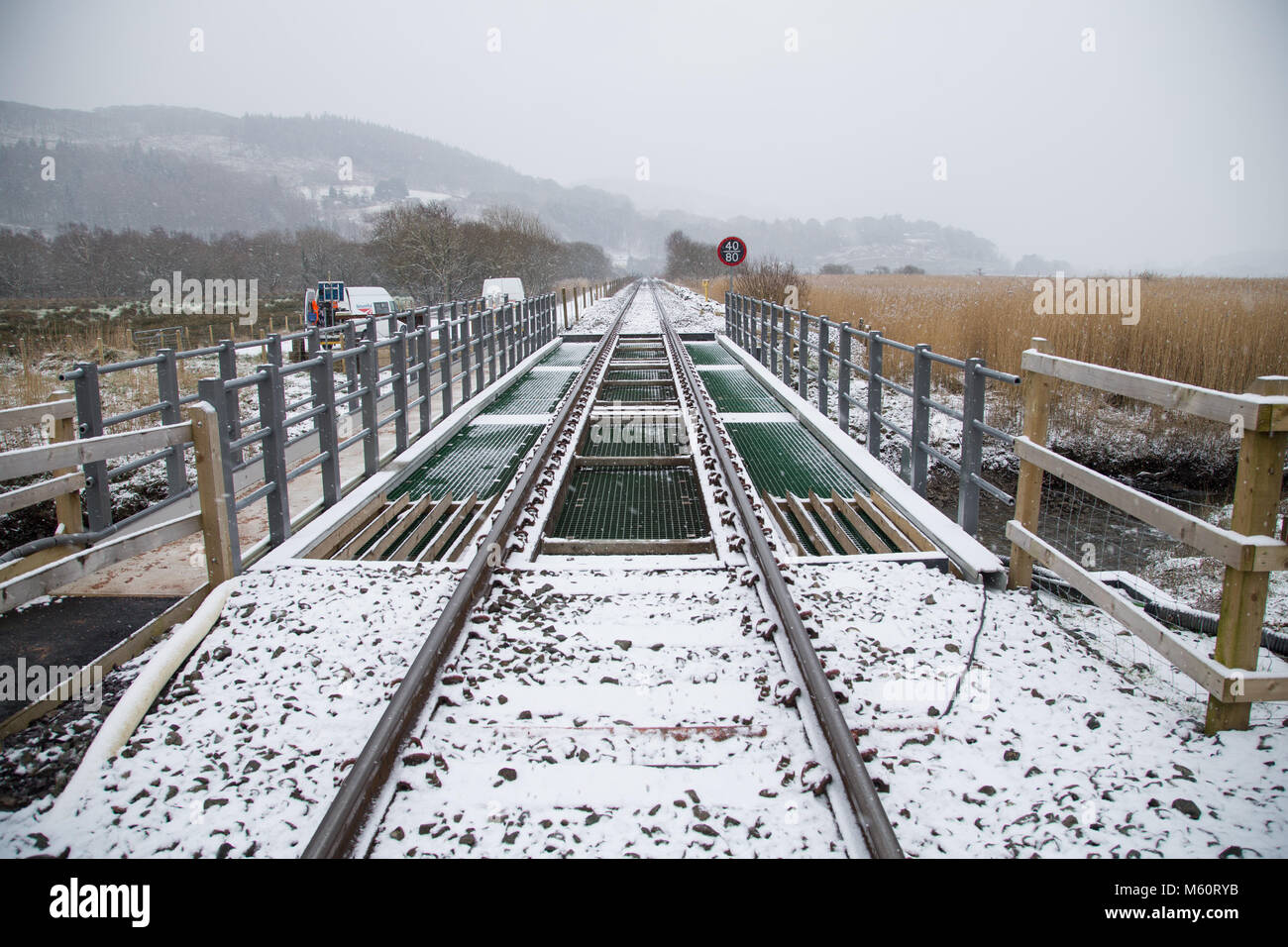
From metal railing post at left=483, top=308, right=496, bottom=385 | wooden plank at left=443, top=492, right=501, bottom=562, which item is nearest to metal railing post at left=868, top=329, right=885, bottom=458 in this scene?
wooden plank at left=443, top=492, right=501, bottom=562

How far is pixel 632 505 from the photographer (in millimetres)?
6180

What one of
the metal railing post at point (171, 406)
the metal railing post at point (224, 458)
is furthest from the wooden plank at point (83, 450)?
the metal railing post at point (171, 406)

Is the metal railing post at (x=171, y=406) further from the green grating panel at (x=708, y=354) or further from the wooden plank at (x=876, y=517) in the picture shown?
the green grating panel at (x=708, y=354)

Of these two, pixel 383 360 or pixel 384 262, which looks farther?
pixel 384 262

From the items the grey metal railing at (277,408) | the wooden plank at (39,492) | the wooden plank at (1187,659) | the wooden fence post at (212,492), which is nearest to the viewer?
the wooden plank at (1187,659)

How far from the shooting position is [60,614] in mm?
4590

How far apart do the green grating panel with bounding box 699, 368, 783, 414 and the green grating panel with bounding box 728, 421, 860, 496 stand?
1197mm

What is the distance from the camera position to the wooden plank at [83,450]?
3.03 metres

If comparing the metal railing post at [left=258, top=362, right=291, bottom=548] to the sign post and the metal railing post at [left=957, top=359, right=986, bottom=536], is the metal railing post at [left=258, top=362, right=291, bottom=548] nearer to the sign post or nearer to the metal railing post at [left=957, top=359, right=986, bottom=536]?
the metal railing post at [left=957, top=359, right=986, bottom=536]

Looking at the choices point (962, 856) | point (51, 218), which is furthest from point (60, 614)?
point (51, 218)

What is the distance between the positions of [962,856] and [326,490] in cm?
505

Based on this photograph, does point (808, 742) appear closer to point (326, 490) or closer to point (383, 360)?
point (326, 490)

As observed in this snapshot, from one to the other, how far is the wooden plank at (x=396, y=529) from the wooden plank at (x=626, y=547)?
112cm
